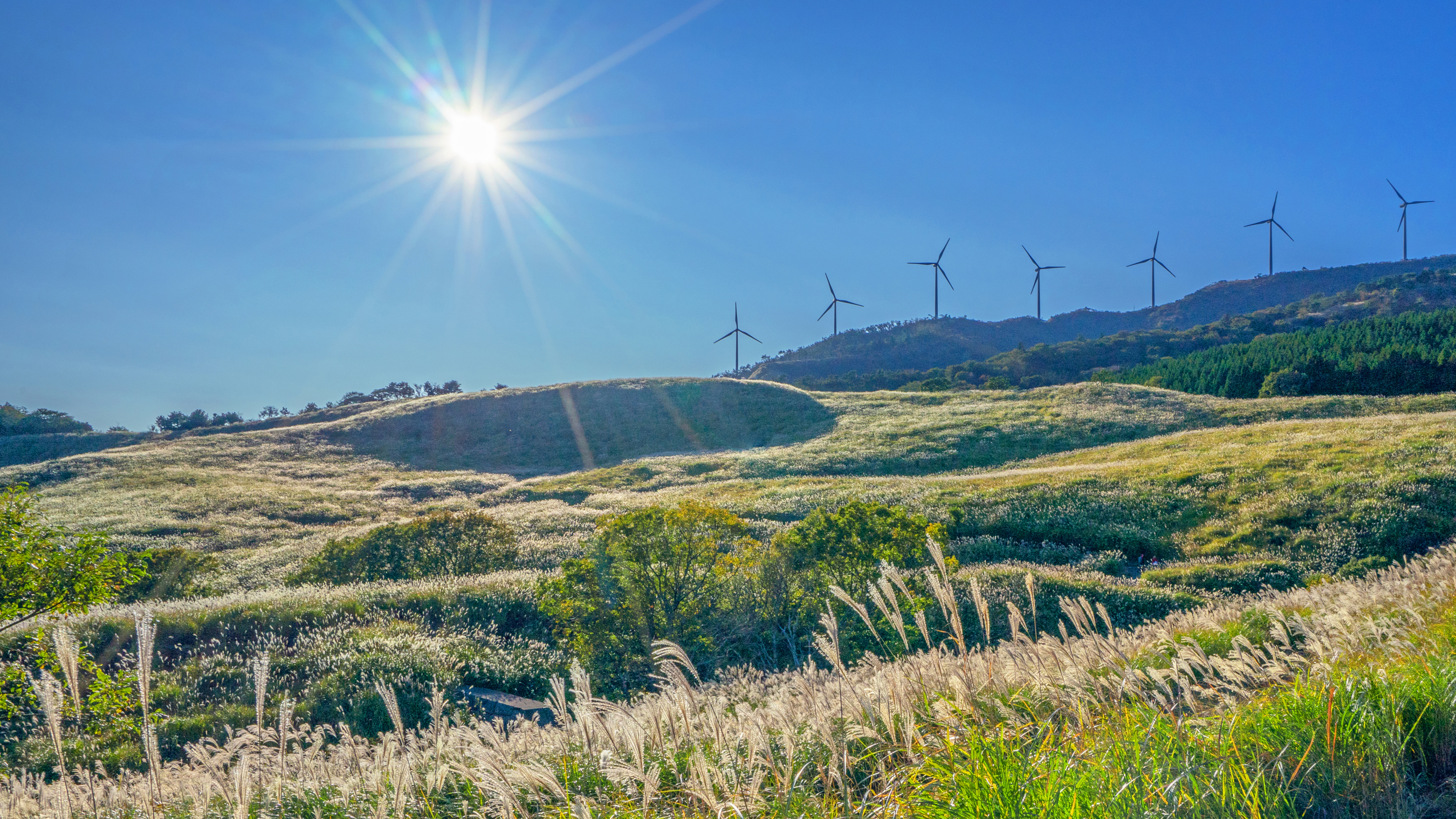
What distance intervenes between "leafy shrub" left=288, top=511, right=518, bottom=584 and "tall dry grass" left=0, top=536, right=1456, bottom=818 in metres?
14.8

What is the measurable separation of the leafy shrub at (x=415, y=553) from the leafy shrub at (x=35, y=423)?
85443 mm

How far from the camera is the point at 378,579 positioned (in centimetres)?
1964

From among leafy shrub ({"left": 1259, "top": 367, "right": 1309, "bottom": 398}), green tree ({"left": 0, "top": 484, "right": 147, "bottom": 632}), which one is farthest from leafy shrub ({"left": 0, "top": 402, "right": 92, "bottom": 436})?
leafy shrub ({"left": 1259, "top": 367, "right": 1309, "bottom": 398})

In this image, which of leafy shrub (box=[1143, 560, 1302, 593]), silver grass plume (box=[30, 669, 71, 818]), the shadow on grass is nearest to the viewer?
silver grass plume (box=[30, 669, 71, 818])

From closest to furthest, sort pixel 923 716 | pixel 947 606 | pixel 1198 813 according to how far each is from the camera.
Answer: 1. pixel 1198 813
2. pixel 947 606
3. pixel 923 716

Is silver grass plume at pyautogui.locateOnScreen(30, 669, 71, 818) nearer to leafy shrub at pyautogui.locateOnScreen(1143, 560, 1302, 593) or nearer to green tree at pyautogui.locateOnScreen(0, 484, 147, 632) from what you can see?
green tree at pyautogui.locateOnScreen(0, 484, 147, 632)

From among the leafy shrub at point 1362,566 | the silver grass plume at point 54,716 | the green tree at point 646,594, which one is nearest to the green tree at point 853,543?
the green tree at point 646,594

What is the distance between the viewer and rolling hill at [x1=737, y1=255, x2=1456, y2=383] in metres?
163

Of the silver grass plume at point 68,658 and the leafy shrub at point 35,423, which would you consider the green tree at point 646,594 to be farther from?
the leafy shrub at point 35,423

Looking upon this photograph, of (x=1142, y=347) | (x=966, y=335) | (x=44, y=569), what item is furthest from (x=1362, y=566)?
(x=966, y=335)

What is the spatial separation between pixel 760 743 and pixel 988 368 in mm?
102366

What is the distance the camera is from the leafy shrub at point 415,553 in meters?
20.4

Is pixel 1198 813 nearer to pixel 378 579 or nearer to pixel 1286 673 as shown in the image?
pixel 1286 673

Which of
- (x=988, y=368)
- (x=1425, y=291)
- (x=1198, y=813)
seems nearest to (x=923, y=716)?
(x=1198, y=813)
